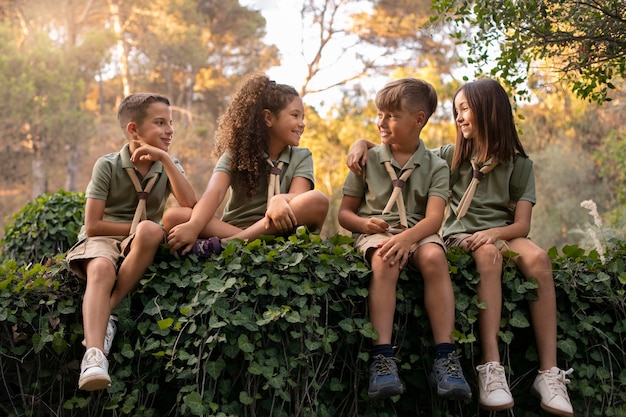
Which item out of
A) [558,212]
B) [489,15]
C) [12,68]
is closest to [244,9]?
[12,68]

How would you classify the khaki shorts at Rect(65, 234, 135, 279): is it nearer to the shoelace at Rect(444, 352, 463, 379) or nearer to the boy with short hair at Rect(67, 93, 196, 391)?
the boy with short hair at Rect(67, 93, 196, 391)

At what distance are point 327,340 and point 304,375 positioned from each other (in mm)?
169

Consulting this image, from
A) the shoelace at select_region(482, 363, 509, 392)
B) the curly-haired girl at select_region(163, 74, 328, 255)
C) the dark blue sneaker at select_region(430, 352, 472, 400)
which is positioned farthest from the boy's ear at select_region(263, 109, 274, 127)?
the shoelace at select_region(482, 363, 509, 392)

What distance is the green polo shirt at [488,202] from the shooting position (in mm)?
3455

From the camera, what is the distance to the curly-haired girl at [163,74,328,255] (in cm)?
326

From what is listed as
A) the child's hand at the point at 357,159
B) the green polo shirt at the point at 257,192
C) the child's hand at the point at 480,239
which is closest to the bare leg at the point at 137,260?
the green polo shirt at the point at 257,192

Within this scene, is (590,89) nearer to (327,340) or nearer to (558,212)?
(327,340)

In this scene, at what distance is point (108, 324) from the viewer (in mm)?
2875

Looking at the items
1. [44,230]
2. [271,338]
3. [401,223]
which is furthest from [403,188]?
[44,230]

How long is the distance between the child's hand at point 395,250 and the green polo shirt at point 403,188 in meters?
0.31

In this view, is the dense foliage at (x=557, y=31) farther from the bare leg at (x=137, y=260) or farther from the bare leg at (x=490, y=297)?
the bare leg at (x=137, y=260)

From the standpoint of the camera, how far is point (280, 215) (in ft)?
10.5

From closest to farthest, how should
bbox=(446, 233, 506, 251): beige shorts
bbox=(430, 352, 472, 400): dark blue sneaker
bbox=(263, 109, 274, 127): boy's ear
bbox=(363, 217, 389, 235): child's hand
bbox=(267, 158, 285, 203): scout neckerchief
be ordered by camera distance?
1. bbox=(430, 352, 472, 400): dark blue sneaker
2. bbox=(363, 217, 389, 235): child's hand
3. bbox=(446, 233, 506, 251): beige shorts
4. bbox=(267, 158, 285, 203): scout neckerchief
5. bbox=(263, 109, 274, 127): boy's ear

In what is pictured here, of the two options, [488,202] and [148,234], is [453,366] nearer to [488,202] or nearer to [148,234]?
[488,202]
